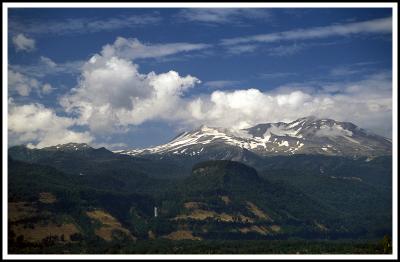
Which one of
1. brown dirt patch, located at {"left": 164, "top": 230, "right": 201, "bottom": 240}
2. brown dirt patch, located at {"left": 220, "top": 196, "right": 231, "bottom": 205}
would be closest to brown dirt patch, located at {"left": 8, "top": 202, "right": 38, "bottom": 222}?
brown dirt patch, located at {"left": 164, "top": 230, "right": 201, "bottom": 240}

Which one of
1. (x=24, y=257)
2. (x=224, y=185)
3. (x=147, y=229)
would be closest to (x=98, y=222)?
(x=147, y=229)

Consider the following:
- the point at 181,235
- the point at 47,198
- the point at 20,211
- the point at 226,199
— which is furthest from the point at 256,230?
the point at 20,211

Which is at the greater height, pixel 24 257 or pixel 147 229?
pixel 24 257

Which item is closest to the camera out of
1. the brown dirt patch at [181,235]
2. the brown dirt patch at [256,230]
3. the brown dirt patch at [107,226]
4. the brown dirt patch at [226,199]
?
the brown dirt patch at [107,226]

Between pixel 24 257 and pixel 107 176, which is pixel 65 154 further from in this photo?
pixel 24 257

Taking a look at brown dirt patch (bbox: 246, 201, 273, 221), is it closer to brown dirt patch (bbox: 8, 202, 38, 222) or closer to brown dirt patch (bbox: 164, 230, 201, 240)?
brown dirt patch (bbox: 164, 230, 201, 240)

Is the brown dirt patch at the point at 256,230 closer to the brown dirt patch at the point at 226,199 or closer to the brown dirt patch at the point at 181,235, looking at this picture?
the brown dirt patch at the point at 226,199

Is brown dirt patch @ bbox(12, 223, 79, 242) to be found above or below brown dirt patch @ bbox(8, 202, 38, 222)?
below

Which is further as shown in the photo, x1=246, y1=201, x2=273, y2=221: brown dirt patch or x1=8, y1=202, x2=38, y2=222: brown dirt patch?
x1=246, y1=201, x2=273, y2=221: brown dirt patch

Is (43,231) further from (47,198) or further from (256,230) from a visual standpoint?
(256,230)

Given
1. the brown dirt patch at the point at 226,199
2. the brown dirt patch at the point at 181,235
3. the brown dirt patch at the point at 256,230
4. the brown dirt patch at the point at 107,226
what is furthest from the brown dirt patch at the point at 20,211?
the brown dirt patch at the point at 226,199

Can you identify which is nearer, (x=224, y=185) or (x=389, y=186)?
(x=224, y=185)
